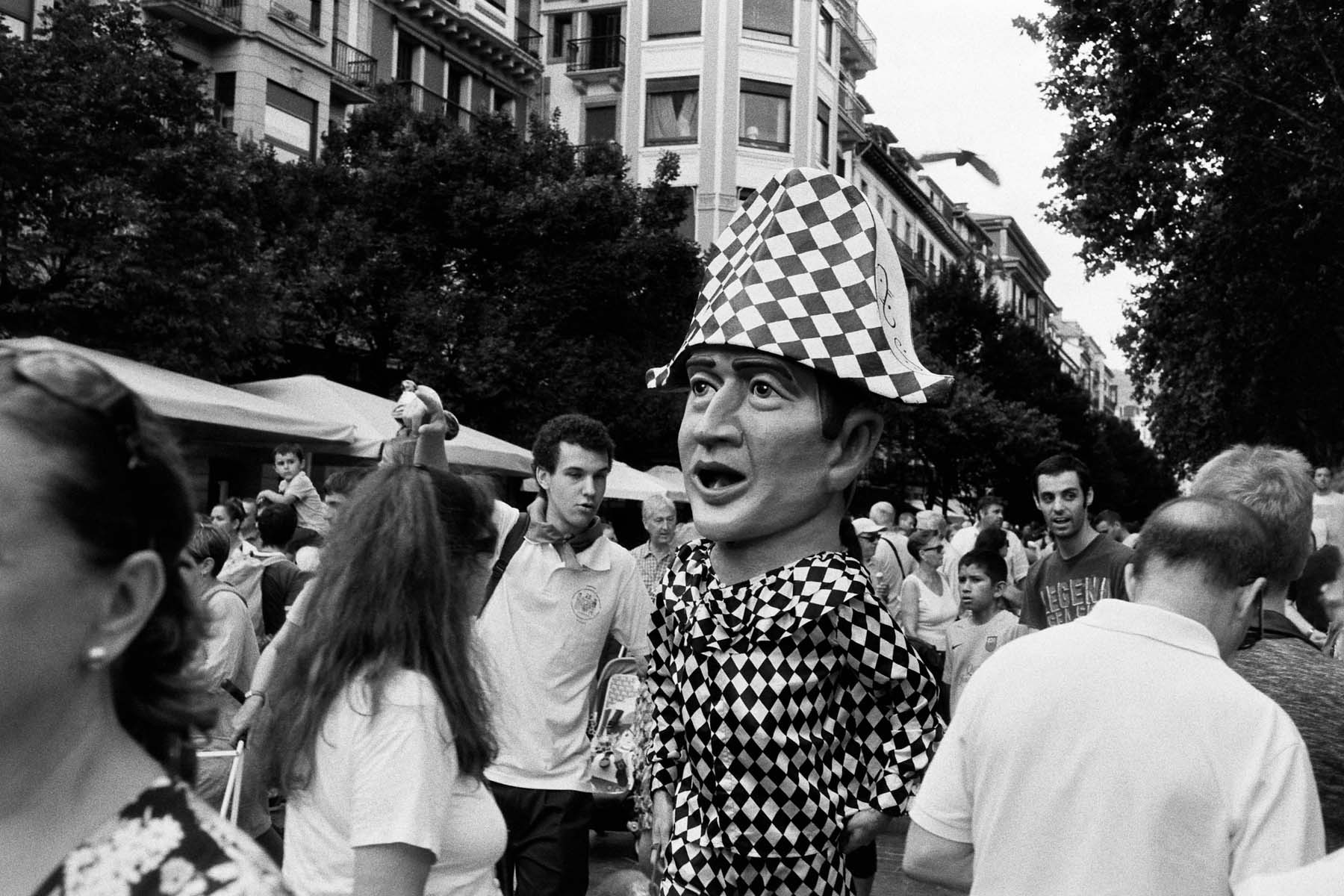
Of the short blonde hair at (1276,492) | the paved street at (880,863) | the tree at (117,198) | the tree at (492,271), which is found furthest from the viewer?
the tree at (492,271)

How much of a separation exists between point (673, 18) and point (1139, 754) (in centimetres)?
3709

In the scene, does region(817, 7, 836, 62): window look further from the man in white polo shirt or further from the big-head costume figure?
the big-head costume figure

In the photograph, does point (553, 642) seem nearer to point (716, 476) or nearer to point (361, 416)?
point (716, 476)

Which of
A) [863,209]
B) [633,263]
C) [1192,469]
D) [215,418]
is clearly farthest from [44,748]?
[1192,469]

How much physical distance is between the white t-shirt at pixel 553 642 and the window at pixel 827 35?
118 ft

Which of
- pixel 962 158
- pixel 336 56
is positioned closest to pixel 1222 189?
pixel 962 158

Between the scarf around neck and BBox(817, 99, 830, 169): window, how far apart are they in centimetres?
3545

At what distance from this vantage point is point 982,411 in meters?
37.0

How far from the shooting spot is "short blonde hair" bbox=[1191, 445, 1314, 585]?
3.35 m

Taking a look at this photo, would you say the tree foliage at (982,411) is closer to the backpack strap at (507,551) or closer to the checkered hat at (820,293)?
the backpack strap at (507,551)

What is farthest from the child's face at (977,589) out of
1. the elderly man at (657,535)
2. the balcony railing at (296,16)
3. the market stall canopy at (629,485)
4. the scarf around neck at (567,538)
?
the balcony railing at (296,16)

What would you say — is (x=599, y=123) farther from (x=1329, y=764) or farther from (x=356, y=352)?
(x=1329, y=764)

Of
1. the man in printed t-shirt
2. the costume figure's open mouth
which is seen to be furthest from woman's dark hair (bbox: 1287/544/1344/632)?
the costume figure's open mouth

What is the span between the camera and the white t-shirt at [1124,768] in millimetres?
2531
